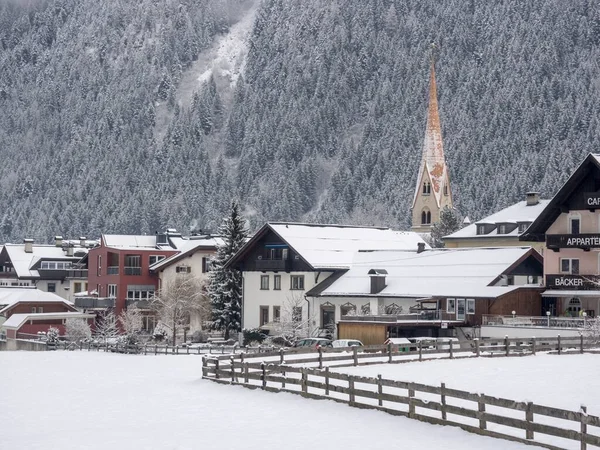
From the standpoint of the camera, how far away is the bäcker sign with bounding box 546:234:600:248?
70.2 meters

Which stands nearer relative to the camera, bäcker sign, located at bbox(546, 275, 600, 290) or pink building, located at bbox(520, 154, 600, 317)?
bäcker sign, located at bbox(546, 275, 600, 290)

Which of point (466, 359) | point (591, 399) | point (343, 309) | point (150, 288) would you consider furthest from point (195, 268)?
point (591, 399)

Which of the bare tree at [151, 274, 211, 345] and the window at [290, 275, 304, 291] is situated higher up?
the window at [290, 275, 304, 291]

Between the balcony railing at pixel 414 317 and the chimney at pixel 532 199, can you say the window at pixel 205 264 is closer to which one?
the balcony railing at pixel 414 317

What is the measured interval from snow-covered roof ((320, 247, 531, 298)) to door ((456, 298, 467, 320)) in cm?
63

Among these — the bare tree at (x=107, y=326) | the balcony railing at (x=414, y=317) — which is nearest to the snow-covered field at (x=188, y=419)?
the balcony railing at (x=414, y=317)

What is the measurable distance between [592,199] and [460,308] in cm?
1100

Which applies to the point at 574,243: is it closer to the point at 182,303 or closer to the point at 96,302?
the point at 182,303

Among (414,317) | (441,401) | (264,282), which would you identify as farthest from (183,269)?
(441,401)

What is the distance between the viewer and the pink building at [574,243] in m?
70.1

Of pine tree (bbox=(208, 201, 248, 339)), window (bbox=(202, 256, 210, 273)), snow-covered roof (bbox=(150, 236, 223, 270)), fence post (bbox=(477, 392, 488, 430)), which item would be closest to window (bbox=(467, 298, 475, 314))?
pine tree (bbox=(208, 201, 248, 339))

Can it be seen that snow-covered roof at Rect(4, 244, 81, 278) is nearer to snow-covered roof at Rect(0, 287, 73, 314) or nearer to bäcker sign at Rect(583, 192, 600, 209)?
snow-covered roof at Rect(0, 287, 73, 314)

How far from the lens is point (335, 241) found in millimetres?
88562

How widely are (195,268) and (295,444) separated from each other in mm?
72565
